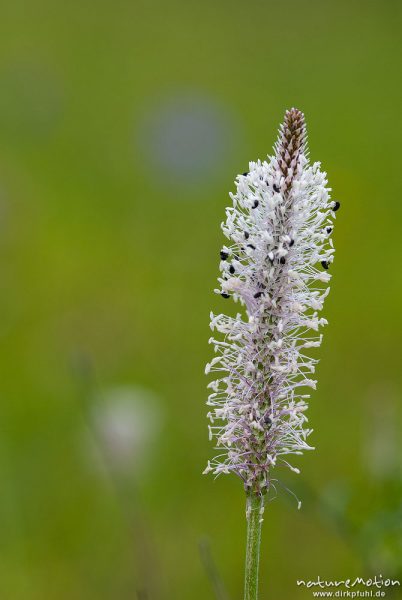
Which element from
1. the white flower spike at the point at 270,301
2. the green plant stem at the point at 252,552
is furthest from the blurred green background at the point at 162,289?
the white flower spike at the point at 270,301

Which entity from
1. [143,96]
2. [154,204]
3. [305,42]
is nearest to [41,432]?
[154,204]

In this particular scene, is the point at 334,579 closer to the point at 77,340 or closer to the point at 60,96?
the point at 77,340

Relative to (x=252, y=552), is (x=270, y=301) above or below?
above

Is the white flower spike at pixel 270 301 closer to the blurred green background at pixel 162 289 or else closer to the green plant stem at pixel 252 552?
the green plant stem at pixel 252 552

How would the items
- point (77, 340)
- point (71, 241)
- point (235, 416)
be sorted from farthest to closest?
point (71, 241) < point (77, 340) < point (235, 416)

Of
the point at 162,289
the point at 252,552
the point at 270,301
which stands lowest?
the point at 252,552

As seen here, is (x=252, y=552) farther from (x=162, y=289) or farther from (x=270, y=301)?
(x=162, y=289)

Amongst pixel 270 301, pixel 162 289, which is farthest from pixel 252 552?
pixel 162 289

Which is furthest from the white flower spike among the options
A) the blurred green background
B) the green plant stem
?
the blurred green background
